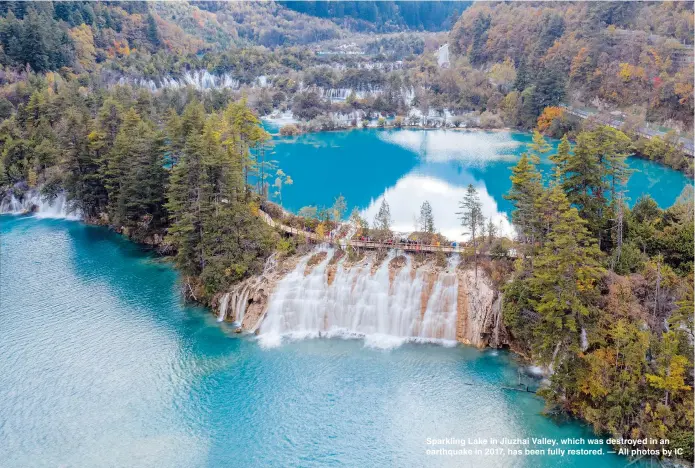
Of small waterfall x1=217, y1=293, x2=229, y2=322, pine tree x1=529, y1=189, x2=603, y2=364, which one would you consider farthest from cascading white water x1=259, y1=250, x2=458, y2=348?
pine tree x1=529, y1=189, x2=603, y2=364

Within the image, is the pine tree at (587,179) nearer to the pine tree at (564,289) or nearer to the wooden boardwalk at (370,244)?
the pine tree at (564,289)

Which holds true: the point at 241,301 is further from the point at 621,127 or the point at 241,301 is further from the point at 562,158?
the point at 621,127

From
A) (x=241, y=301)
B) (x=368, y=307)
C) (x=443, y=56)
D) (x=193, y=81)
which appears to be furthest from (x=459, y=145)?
(x=443, y=56)

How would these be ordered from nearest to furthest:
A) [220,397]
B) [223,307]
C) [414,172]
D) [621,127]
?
→ 1. [220,397]
2. [223,307]
3. [414,172]
4. [621,127]

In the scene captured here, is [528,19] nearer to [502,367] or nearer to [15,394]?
[502,367]

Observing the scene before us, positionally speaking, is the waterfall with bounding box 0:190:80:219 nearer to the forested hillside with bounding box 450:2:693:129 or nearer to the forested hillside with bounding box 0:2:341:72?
the forested hillside with bounding box 0:2:341:72

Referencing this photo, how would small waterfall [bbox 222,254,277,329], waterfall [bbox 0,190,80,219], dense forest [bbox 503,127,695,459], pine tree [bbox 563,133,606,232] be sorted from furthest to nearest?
1. waterfall [bbox 0,190,80,219]
2. small waterfall [bbox 222,254,277,329]
3. pine tree [bbox 563,133,606,232]
4. dense forest [bbox 503,127,695,459]

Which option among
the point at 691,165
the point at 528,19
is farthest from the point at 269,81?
the point at 691,165
